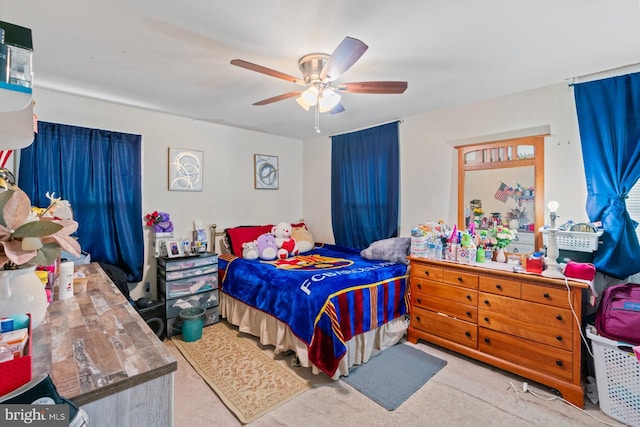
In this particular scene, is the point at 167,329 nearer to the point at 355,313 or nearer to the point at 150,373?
the point at 355,313

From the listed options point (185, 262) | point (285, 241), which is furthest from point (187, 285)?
point (285, 241)

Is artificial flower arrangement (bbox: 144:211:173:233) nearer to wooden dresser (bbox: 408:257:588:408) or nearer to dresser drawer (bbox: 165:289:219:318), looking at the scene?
dresser drawer (bbox: 165:289:219:318)

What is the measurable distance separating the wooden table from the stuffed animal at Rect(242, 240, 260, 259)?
87.9 inches

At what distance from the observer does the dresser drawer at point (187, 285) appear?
117 inches

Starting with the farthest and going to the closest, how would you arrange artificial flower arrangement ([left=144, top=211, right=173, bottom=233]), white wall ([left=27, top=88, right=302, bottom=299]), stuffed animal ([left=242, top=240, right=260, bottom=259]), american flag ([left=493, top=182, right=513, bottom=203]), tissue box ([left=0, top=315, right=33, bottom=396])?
stuffed animal ([left=242, top=240, right=260, bottom=259]) → artificial flower arrangement ([left=144, top=211, right=173, bottom=233]) → white wall ([left=27, top=88, right=302, bottom=299]) → american flag ([left=493, top=182, right=513, bottom=203]) → tissue box ([left=0, top=315, right=33, bottom=396])

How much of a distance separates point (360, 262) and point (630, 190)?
2.26 meters

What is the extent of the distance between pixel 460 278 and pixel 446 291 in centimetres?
18

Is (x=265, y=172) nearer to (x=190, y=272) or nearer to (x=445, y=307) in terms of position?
(x=190, y=272)

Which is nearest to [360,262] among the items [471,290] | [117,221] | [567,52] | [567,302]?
[471,290]

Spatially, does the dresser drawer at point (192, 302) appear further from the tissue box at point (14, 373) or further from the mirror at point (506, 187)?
the mirror at point (506, 187)

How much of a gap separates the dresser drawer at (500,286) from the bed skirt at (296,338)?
878mm

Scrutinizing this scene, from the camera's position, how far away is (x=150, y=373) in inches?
31.6

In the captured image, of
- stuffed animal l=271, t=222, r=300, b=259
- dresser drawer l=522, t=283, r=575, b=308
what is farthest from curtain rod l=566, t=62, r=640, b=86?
stuffed animal l=271, t=222, r=300, b=259

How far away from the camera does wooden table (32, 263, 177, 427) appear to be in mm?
744
